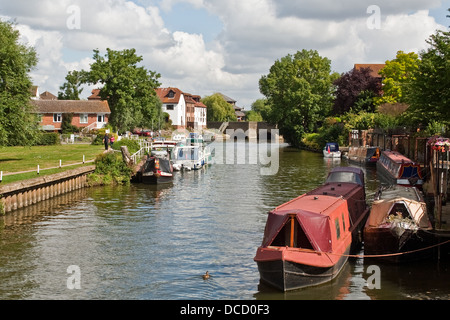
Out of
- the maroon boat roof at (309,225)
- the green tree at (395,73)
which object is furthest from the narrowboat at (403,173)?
the green tree at (395,73)

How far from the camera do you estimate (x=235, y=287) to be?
1825 cm

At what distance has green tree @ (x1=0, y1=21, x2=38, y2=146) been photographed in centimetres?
4059

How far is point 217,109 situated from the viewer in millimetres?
179625

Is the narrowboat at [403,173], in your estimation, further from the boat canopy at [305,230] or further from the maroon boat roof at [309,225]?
the boat canopy at [305,230]

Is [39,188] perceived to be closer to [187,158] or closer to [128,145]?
[128,145]

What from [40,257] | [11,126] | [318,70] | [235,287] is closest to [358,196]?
[235,287]

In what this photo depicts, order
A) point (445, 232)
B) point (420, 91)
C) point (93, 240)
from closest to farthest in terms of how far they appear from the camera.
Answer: point (445, 232) → point (93, 240) → point (420, 91)

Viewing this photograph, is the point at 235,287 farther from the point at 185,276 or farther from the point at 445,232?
the point at 445,232

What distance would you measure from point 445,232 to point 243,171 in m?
35.4

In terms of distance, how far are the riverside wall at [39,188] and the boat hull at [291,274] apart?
18.0m

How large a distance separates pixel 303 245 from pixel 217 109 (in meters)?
163

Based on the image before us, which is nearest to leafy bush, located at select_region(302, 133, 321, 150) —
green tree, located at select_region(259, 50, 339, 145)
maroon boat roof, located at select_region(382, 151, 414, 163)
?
green tree, located at select_region(259, 50, 339, 145)

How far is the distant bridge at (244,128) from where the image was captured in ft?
495

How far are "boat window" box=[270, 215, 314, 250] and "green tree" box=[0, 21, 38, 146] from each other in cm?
2750
